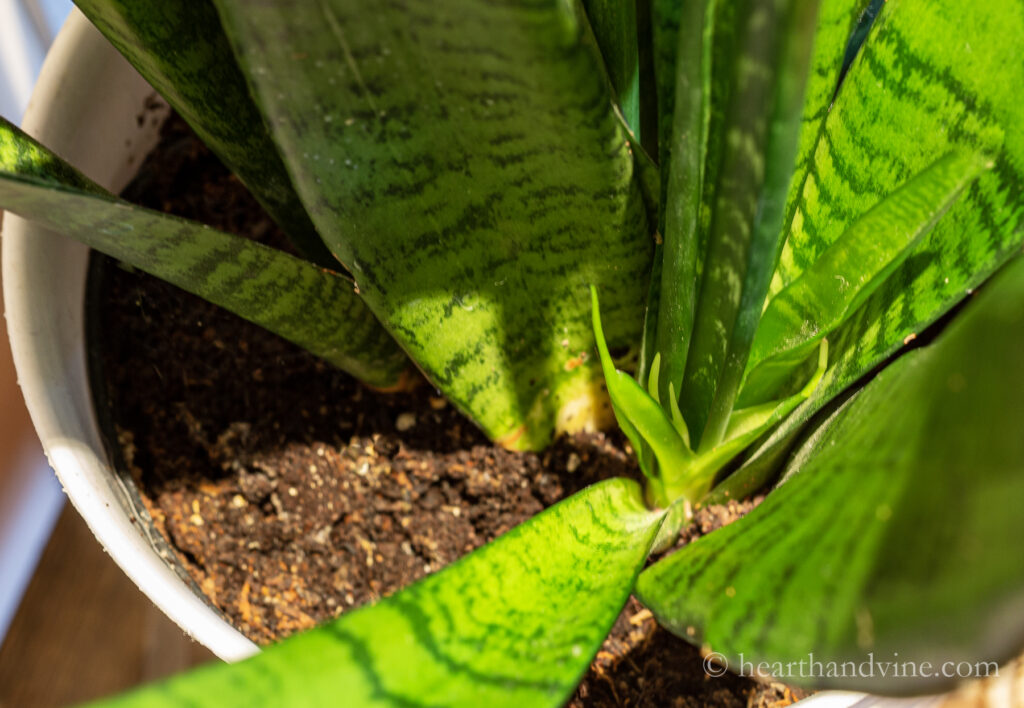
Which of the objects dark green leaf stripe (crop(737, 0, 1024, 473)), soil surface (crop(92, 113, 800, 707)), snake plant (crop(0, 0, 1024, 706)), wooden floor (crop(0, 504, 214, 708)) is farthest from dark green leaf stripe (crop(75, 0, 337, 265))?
wooden floor (crop(0, 504, 214, 708))

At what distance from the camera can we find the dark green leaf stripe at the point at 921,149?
0.32 meters

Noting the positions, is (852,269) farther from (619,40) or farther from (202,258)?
(202,258)

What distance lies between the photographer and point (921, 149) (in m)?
0.35

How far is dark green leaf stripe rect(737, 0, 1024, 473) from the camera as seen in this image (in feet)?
1.05

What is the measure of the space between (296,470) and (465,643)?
0.94ft

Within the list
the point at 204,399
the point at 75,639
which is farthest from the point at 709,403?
the point at 75,639

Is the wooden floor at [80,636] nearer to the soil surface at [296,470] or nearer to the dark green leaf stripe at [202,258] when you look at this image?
the soil surface at [296,470]

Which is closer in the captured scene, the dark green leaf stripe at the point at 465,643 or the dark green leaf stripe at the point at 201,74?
the dark green leaf stripe at the point at 465,643

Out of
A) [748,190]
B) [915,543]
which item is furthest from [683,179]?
[915,543]

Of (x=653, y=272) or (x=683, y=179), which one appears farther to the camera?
(x=653, y=272)

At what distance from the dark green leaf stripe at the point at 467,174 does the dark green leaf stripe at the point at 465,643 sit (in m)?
0.11

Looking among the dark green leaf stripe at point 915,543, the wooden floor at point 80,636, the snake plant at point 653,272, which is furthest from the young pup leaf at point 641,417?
the wooden floor at point 80,636

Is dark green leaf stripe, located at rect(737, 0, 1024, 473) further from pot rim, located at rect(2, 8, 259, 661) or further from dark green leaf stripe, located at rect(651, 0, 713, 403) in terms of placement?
pot rim, located at rect(2, 8, 259, 661)

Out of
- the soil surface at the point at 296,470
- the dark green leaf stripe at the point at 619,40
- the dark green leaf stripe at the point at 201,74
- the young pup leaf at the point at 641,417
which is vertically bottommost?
the soil surface at the point at 296,470
